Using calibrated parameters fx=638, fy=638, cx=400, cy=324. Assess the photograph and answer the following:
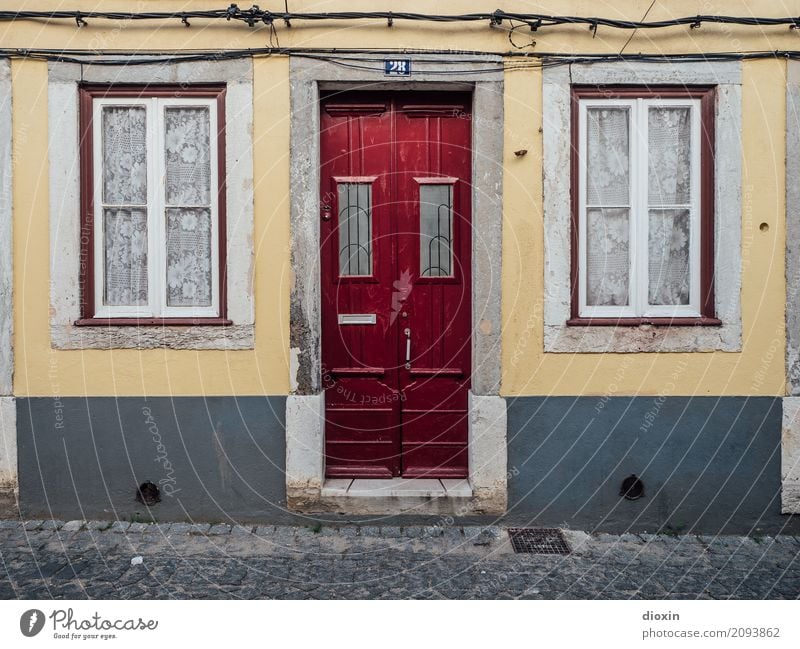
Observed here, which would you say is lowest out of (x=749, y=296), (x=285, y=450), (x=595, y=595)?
(x=595, y=595)

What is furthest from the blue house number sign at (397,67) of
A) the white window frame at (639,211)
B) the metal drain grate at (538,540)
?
the metal drain grate at (538,540)

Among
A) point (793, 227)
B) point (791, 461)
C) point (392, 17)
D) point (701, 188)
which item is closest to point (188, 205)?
point (392, 17)

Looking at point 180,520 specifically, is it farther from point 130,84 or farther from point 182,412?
point 130,84

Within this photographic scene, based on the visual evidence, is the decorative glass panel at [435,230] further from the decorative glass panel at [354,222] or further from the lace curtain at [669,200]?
the lace curtain at [669,200]

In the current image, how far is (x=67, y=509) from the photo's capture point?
501 cm

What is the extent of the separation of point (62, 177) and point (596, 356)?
173 inches

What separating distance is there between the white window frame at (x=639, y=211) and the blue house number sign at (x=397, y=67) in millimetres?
1400

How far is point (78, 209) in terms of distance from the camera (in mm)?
5000

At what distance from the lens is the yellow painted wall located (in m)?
4.91

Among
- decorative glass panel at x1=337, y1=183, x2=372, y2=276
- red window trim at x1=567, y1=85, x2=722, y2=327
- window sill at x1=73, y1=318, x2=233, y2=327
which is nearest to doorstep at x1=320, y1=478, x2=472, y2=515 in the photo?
window sill at x1=73, y1=318, x2=233, y2=327

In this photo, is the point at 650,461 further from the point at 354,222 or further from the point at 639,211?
the point at 354,222

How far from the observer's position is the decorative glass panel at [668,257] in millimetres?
5121

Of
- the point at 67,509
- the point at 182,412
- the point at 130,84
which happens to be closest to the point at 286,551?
the point at 182,412

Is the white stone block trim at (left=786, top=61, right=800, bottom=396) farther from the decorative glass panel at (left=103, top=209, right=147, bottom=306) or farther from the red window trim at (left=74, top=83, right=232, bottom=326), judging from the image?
the decorative glass panel at (left=103, top=209, right=147, bottom=306)
